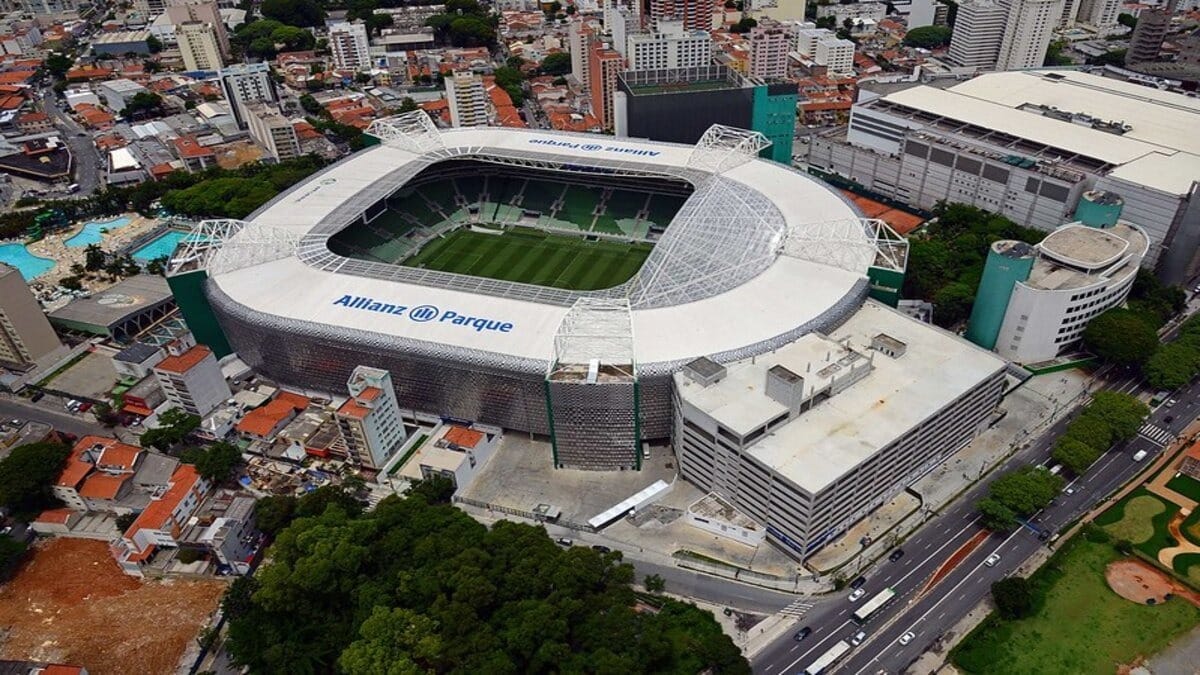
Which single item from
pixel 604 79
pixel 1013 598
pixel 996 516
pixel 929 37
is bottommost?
pixel 1013 598

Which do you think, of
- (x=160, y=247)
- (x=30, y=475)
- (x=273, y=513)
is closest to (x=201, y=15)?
(x=160, y=247)

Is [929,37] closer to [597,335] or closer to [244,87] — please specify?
[597,335]

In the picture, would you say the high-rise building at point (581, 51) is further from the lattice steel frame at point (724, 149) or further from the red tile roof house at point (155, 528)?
the red tile roof house at point (155, 528)

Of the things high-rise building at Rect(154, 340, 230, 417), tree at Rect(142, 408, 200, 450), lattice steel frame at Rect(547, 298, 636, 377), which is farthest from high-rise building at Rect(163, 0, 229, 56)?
lattice steel frame at Rect(547, 298, 636, 377)

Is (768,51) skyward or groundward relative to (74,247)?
skyward

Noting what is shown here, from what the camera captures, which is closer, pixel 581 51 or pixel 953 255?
pixel 953 255

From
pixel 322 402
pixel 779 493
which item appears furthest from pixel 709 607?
pixel 322 402

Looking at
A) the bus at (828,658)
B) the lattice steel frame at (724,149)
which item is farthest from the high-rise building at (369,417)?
the lattice steel frame at (724,149)
